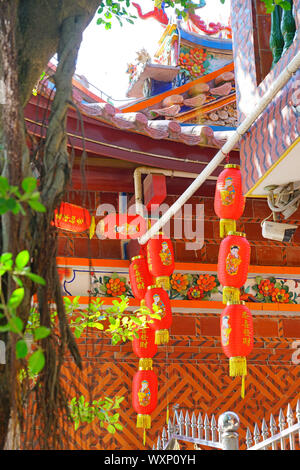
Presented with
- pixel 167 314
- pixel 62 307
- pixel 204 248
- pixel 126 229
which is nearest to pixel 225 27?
pixel 204 248

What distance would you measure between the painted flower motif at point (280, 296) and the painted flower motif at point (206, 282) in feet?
1.99

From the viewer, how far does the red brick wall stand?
20.3 feet

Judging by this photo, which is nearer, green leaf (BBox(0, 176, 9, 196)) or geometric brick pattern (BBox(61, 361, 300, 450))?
green leaf (BBox(0, 176, 9, 196))

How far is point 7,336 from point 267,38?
364cm

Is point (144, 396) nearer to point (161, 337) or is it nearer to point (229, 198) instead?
point (161, 337)

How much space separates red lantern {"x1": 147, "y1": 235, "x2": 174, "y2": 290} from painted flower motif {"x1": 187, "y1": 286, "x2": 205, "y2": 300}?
93 centimetres

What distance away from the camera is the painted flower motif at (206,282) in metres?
6.27

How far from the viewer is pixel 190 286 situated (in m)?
6.26

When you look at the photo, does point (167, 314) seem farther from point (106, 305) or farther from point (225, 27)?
point (225, 27)

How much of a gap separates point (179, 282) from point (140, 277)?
793 mm

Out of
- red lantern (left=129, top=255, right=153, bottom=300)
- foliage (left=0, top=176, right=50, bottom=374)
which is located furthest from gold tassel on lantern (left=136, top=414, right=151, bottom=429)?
foliage (left=0, top=176, right=50, bottom=374)

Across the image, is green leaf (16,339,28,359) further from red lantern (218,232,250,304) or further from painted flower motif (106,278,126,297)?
painted flower motif (106,278,126,297)

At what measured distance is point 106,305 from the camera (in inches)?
237

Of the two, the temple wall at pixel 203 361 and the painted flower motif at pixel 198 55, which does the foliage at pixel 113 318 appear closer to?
the temple wall at pixel 203 361
